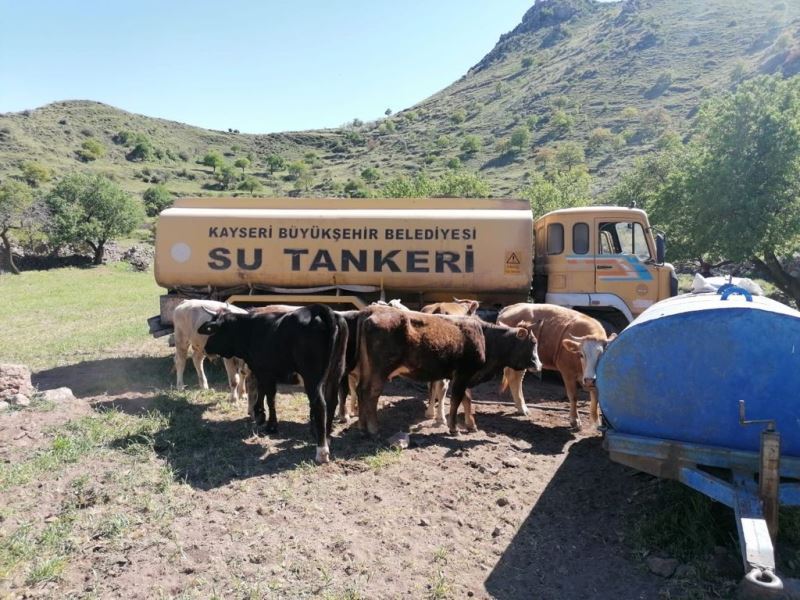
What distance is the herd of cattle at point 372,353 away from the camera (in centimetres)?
638

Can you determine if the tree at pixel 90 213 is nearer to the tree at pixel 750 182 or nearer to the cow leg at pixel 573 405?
the tree at pixel 750 182

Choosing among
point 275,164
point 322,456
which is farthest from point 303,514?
point 275,164

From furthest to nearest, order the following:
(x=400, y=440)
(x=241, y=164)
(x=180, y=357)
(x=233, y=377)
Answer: (x=241, y=164) < (x=180, y=357) < (x=233, y=377) < (x=400, y=440)

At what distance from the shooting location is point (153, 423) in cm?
693

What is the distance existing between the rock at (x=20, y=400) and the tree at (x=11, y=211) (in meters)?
31.4

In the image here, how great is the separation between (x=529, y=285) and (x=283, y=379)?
519 cm

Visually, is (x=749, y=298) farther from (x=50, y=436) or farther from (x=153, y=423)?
(x=50, y=436)

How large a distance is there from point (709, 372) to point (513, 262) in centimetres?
565

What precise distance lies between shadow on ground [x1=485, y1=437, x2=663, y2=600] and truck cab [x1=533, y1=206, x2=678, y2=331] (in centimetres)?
474

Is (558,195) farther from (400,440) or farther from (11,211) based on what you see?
(11,211)

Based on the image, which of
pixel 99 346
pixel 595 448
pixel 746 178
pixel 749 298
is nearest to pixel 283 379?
pixel 595 448

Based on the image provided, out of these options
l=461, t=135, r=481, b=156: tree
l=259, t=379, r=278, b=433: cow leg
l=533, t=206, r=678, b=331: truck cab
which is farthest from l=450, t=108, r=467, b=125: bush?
l=259, t=379, r=278, b=433: cow leg

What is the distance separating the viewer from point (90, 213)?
40.1 metres

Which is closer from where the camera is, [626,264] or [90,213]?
[626,264]
